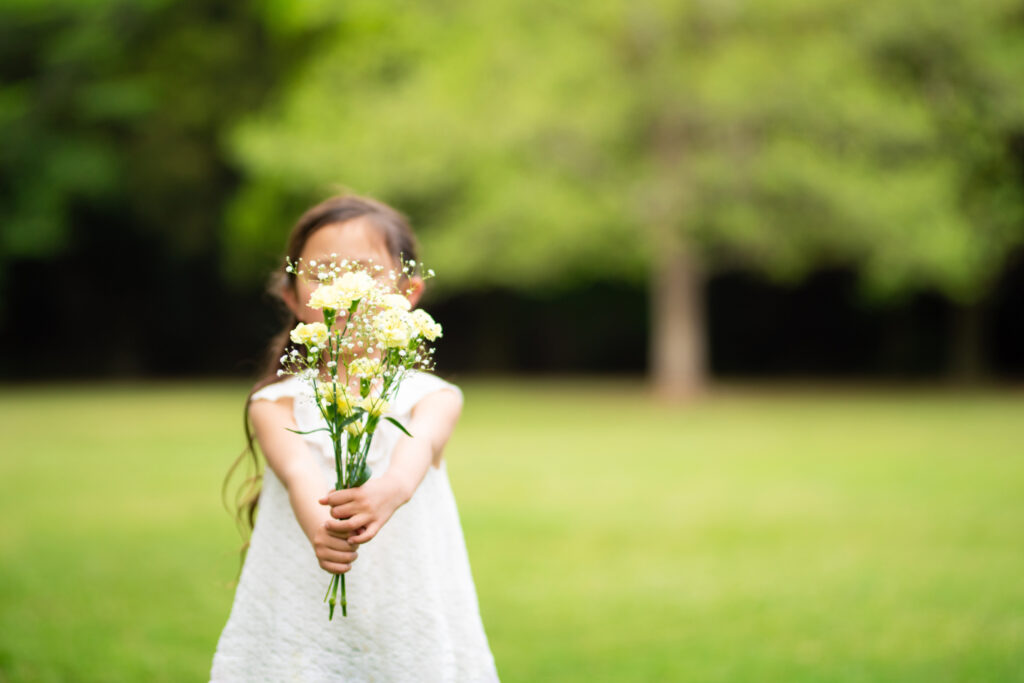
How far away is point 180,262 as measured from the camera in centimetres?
2753

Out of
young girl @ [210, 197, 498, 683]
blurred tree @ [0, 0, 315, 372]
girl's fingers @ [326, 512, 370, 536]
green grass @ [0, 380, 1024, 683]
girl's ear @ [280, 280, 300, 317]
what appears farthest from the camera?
blurred tree @ [0, 0, 315, 372]

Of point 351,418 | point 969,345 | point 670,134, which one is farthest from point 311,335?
point 969,345

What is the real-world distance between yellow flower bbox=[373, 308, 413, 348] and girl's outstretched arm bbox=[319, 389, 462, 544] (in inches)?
10.4

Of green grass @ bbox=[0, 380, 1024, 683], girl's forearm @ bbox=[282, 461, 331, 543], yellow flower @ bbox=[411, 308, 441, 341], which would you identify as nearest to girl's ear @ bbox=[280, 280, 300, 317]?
girl's forearm @ bbox=[282, 461, 331, 543]

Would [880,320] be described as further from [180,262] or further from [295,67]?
[180,262]

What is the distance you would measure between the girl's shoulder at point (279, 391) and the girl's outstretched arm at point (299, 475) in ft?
0.04

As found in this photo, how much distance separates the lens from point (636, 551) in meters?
6.50

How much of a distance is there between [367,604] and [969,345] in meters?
24.6

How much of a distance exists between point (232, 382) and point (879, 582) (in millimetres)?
20953

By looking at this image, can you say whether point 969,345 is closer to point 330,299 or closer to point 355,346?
point 355,346

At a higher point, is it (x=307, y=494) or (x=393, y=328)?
(x=393, y=328)

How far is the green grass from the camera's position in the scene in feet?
14.0

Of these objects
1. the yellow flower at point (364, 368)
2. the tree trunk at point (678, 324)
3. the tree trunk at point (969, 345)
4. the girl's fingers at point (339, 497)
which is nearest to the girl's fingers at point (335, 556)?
the girl's fingers at point (339, 497)

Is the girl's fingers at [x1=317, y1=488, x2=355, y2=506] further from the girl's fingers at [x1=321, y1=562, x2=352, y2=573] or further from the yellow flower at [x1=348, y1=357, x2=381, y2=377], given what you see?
the yellow flower at [x1=348, y1=357, x2=381, y2=377]
